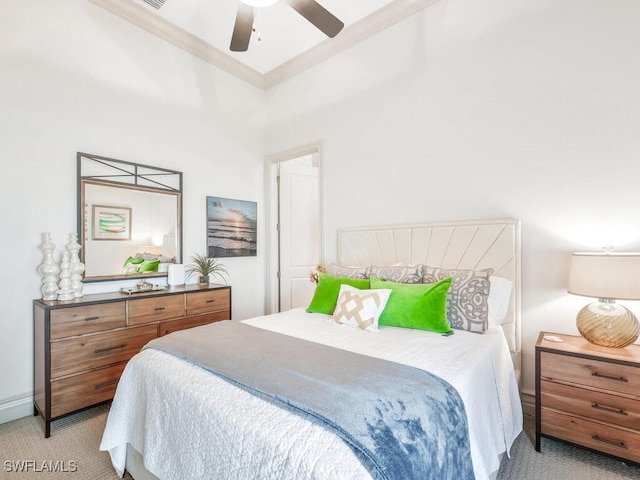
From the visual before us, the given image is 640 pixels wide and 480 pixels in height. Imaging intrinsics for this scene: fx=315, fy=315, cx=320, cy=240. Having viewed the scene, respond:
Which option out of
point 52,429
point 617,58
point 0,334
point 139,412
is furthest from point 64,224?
point 617,58

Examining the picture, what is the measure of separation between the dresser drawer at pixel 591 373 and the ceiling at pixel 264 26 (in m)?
2.96

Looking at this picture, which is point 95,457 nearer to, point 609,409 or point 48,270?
point 48,270

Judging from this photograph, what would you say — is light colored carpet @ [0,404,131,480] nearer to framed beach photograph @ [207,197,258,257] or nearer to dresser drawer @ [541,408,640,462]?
framed beach photograph @ [207,197,258,257]

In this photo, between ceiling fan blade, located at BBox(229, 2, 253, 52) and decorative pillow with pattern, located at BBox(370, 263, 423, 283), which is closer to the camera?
ceiling fan blade, located at BBox(229, 2, 253, 52)

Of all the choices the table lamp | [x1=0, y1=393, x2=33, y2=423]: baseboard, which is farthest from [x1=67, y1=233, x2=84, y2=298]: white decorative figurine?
the table lamp

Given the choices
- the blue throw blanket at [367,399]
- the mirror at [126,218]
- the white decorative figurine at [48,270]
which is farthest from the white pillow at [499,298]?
the white decorative figurine at [48,270]

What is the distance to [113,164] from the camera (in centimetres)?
280

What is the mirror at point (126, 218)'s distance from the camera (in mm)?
2648

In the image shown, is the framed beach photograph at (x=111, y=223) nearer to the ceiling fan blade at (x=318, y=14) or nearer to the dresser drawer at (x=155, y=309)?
the dresser drawer at (x=155, y=309)

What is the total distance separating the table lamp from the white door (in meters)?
2.69

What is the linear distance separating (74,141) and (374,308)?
108 inches

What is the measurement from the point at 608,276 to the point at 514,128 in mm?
1212

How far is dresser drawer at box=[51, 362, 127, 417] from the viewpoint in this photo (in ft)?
7.02

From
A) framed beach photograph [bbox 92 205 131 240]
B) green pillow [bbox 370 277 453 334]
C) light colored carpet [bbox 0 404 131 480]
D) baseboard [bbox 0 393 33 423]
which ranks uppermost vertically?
framed beach photograph [bbox 92 205 131 240]
